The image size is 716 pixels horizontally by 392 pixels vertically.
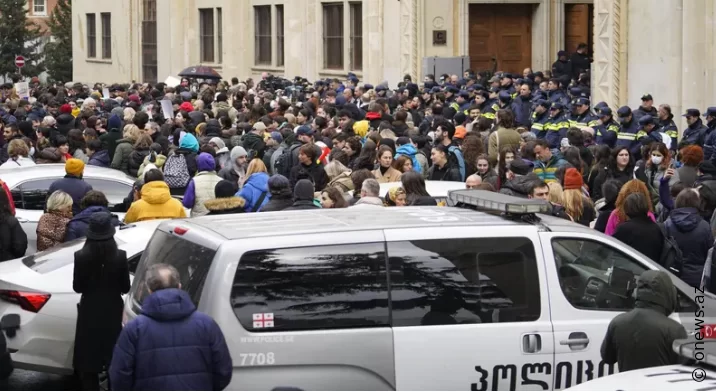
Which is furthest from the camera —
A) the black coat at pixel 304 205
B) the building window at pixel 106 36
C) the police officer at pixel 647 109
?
the building window at pixel 106 36

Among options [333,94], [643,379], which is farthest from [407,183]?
[333,94]

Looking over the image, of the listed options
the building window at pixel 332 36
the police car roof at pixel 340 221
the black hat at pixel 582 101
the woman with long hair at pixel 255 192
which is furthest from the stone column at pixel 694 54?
the building window at pixel 332 36

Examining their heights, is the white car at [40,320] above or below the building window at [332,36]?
below

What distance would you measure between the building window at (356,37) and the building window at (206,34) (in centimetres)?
1115

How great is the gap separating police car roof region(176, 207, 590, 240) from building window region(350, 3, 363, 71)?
1089 inches

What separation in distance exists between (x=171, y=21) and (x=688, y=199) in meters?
39.7

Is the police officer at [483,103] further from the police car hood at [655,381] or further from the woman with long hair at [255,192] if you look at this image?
the police car hood at [655,381]

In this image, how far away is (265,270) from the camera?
24.3 ft

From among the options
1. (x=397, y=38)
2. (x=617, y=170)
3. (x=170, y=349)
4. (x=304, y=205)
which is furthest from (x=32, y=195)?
(x=397, y=38)

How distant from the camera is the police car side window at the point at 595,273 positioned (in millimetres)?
7992

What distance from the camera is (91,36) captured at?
59562mm

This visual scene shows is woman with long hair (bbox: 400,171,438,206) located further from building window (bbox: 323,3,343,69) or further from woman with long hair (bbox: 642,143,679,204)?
building window (bbox: 323,3,343,69)

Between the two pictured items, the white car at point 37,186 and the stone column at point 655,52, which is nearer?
the white car at point 37,186

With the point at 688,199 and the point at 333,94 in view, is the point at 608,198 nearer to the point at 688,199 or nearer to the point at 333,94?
the point at 688,199
